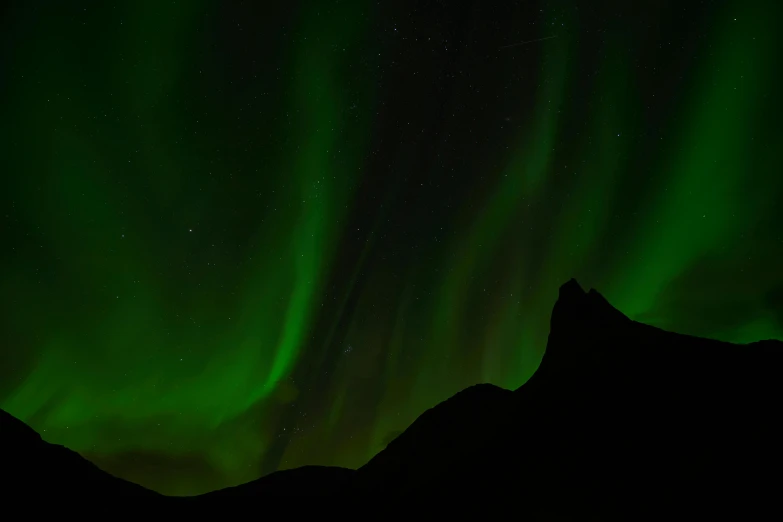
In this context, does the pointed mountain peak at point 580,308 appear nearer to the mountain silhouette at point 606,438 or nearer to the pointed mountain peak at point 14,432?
the mountain silhouette at point 606,438

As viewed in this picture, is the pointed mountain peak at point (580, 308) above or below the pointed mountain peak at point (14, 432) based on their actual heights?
below

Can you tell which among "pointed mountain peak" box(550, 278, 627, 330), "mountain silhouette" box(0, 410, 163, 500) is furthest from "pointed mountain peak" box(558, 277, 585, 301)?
"mountain silhouette" box(0, 410, 163, 500)

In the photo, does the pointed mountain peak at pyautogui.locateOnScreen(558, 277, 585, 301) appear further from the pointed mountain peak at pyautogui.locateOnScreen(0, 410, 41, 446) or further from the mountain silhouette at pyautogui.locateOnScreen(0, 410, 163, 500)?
the pointed mountain peak at pyautogui.locateOnScreen(0, 410, 41, 446)

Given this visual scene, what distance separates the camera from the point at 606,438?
26.1 meters

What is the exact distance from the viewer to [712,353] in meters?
28.4

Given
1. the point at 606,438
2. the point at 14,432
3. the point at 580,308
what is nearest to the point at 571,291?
the point at 580,308

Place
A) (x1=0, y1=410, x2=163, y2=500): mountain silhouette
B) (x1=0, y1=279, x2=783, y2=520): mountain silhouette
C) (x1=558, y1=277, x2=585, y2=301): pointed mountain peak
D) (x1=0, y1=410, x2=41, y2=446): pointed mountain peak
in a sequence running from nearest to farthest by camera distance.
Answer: (x1=0, y1=279, x2=783, y2=520): mountain silhouette, (x1=0, y1=410, x2=163, y2=500): mountain silhouette, (x1=0, y1=410, x2=41, y2=446): pointed mountain peak, (x1=558, y1=277, x2=585, y2=301): pointed mountain peak

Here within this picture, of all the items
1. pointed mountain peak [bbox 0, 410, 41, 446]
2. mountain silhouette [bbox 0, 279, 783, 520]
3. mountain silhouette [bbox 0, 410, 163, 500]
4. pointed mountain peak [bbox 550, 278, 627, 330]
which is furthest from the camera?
pointed mountain peak [bbox 550, 278, 627, 330]

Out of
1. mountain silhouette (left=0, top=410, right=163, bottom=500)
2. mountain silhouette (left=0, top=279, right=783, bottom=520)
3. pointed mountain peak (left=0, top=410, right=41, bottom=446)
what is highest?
pointed mountain peak (left=0, top=410, right=41, bottom=446)

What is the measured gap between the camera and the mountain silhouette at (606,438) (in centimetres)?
2081

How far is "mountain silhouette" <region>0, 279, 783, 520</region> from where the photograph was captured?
2081cm

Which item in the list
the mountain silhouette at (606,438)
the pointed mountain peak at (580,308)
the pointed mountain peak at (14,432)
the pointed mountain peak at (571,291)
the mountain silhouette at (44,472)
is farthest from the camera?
the pointed mountain peak at (571,291)

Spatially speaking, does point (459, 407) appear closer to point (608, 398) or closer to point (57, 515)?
point (608, 398)

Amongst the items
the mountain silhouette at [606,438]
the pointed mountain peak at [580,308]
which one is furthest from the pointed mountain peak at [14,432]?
the pointed mountain peak at [580,308]
